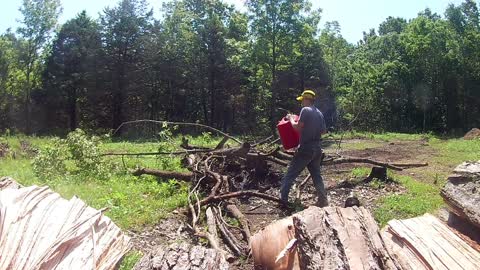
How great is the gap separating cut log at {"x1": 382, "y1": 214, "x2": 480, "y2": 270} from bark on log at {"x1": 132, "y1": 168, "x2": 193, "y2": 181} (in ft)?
17.5

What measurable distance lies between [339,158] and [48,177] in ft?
20.0

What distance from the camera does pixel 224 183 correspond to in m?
7.57

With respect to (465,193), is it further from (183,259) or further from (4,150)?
(4,150)

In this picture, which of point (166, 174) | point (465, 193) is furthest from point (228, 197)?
point (465, 193)

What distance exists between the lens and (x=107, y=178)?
8.98 metres

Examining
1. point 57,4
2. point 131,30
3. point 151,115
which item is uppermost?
point 57,4

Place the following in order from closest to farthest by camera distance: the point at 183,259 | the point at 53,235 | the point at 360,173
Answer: the point at 183,259
the point at 53,235
the point at 360,173

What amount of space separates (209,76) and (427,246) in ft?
102

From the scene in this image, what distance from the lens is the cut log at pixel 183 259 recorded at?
9.32ft

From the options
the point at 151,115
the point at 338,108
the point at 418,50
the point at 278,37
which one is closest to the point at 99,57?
the point at 151,115

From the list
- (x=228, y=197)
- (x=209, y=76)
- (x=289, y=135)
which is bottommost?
(x=228, y=197)

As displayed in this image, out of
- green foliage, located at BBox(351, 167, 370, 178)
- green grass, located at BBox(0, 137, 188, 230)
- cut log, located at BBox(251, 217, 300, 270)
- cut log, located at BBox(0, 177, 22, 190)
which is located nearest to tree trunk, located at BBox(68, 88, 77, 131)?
green grass, located at BBox(0, 137, 188, 230)

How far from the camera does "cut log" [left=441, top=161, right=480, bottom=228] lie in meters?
3.90

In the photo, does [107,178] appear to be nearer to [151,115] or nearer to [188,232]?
[188,232]
